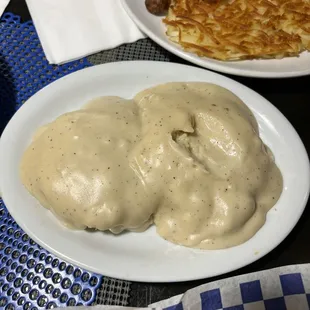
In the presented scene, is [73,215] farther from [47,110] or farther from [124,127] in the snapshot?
[47,110]

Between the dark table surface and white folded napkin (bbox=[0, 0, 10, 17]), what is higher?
white folded napkin (bbox=[0, 0, 10, 17])

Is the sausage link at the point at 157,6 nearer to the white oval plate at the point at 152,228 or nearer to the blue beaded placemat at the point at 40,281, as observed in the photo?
the white oval plate at the point at 152,228

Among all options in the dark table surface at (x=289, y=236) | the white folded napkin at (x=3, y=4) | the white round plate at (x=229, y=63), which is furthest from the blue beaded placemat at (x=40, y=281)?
the white folded napkin at (x=3, y=4)

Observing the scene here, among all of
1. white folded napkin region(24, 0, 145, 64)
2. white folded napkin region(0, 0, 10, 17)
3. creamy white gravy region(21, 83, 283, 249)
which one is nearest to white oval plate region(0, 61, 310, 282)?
creamy white gravy region(21, 83, 283, 249)

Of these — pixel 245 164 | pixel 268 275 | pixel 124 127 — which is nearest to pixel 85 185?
pixel 124 127

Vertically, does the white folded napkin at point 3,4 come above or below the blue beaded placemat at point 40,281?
above

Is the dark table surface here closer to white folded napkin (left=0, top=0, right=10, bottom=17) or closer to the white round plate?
the white round plate
